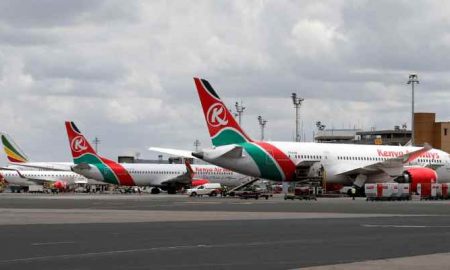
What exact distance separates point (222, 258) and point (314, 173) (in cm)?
6164

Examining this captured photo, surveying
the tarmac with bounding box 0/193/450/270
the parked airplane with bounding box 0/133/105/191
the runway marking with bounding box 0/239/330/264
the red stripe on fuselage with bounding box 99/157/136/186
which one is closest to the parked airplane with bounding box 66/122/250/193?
the red stripe on fuselage with bounding box 99/157/136/186

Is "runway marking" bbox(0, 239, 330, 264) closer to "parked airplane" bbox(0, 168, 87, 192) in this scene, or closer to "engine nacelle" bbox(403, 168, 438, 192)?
"engine nacelle" bbox(403, 168, 438, 192)

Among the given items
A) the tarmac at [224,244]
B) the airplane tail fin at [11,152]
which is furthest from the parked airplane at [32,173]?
the tarmac at [224,244]

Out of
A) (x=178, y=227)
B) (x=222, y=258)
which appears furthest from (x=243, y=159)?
(x=222, y=258)

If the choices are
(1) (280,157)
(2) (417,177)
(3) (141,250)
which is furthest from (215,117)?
(3) (141,250)

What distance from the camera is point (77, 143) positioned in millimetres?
111562

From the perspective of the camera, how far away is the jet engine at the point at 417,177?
3068 inches

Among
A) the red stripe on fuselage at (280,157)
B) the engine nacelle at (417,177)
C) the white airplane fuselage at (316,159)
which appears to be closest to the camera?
the white airplane fuselage at (316,159)

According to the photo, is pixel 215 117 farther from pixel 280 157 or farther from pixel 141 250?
pixel 141 250

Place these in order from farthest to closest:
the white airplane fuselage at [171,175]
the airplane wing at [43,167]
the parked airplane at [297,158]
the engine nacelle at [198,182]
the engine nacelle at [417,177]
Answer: the airplane wing at [43,167], the engine nacelle at [198,182], the white airplane fuselage at [171,175], the engine nacelle at [417,177], the parked airplane at [297,158]

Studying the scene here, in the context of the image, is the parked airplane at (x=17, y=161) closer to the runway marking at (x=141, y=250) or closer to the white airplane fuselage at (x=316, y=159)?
the white airplane fuselage at (x=316, y=159)

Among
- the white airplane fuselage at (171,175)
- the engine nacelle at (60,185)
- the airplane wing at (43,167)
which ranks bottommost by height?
the engine nacelle at (60,185)

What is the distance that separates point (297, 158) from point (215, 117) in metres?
8.62

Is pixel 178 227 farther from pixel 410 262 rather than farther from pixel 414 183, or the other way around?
pixel 414 183
